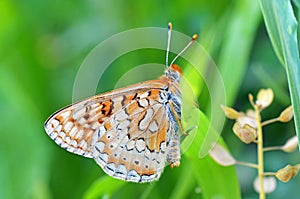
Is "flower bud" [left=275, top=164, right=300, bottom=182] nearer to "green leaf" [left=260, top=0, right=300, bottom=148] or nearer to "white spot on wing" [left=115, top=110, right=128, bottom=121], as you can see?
"green leaf" [left=260, top=0, right=300, bottom=148]

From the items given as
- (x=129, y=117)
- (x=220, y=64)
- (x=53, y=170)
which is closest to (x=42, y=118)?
(x=53, y=170)

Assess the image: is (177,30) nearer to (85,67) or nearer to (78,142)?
(85,67)

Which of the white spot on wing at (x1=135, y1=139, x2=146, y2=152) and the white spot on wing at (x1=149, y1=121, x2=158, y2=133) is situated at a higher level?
the white spot on wing at (x1=149, y1=121, x2=158, y2=133)

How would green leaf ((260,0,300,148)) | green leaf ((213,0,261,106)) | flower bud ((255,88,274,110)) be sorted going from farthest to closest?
green leaf ((213,0,261,106)) < flower bud ((255,88,274,110)) < green leaf ((260,0,300,148))

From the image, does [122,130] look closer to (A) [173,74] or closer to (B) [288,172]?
(A) [173,74]

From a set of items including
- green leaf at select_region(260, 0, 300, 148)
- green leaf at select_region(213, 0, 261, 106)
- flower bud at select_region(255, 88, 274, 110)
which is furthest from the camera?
green leaf at select_region(213, 0, 261, 106)

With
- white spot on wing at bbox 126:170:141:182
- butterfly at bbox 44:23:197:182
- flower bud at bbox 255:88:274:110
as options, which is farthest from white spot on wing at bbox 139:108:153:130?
flower bud at bbox 255:88:274:110

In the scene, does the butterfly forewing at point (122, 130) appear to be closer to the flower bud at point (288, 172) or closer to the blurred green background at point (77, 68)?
the blurred green background at point (77, 68)
